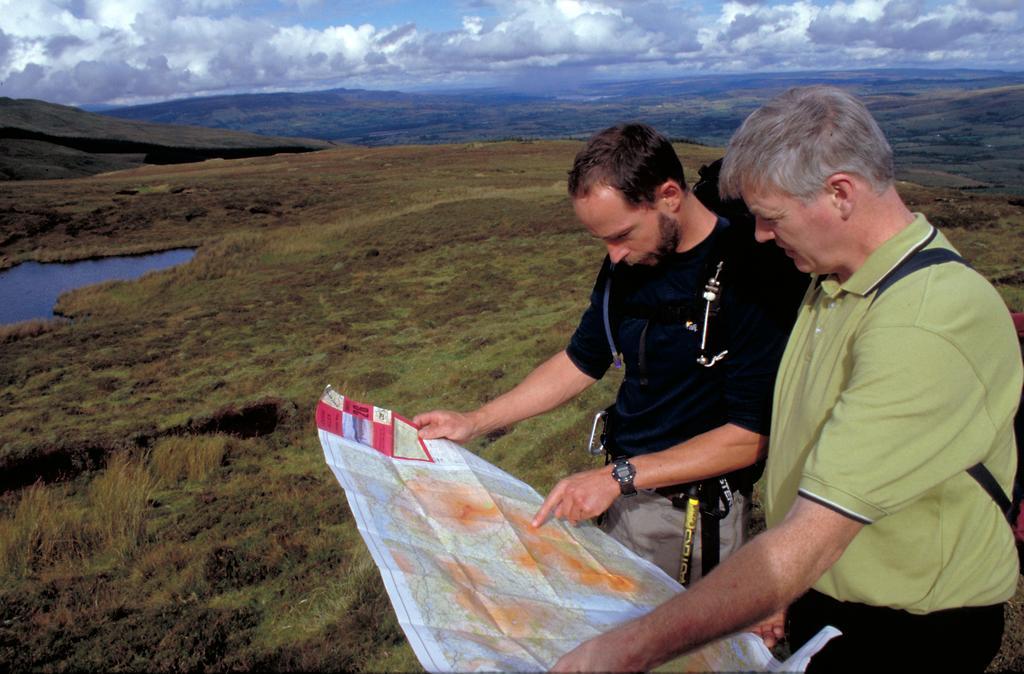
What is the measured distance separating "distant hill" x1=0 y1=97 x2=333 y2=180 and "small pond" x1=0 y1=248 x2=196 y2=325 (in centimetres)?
7466

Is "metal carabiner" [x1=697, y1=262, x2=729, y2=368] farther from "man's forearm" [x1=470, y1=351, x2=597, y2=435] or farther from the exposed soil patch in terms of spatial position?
the exposed soil patch

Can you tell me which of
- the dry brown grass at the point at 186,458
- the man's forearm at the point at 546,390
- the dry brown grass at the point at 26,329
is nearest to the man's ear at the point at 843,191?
the man's forearm at the point at 546,390

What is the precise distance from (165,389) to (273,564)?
30.6 feet

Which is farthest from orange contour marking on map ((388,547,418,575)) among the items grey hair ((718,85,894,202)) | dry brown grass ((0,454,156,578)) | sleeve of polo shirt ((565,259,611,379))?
dry brown grass ((0,454,156,578))

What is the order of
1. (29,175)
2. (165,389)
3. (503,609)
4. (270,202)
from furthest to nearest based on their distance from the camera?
(29,175)
(270,202)
(165,389)
(503,609)

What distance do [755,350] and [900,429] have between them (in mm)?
1190

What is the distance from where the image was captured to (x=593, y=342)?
3.80 m

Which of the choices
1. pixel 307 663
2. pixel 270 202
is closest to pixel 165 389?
pixel 307 663

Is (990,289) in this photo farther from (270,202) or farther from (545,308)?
(270,202)

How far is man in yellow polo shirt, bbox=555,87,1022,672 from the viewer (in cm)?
182

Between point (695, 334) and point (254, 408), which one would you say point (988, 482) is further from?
point (254, 408)

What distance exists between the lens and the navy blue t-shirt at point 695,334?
297 centimetres

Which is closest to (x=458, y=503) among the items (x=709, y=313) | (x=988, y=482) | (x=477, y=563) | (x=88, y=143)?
(x=477, y=563)

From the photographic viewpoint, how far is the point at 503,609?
2367 mm
